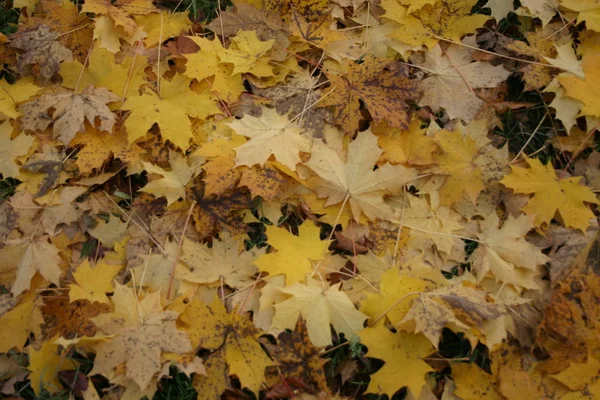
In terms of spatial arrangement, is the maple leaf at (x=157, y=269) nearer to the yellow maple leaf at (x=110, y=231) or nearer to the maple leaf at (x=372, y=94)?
the yellow maple leaf at (x=110, y=231)

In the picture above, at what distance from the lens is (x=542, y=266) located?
1769mm

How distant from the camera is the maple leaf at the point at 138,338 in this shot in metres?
1.52

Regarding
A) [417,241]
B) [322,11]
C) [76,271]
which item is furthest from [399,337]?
[322,11]

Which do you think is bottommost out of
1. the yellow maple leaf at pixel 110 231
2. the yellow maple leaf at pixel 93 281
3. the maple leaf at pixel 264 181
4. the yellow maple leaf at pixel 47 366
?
the yellow maple leaf at pixel 47 366

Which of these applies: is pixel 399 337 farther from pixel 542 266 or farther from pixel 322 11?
pixel 322 11

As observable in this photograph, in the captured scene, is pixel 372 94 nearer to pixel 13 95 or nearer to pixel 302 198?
pixel 302 198

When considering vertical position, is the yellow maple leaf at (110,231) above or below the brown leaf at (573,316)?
below

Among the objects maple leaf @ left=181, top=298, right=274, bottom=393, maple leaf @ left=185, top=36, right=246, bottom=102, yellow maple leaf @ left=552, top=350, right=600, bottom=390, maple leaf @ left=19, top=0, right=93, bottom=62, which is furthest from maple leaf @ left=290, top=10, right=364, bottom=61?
yellow maple leaf @ left=552, top=350, right=600, bottom=390

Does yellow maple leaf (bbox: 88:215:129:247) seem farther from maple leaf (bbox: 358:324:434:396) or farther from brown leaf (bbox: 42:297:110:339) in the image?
maple leaf (bbox: 358:324:434:396)

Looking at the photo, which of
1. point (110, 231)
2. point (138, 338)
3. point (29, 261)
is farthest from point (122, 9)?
point (138, 338)

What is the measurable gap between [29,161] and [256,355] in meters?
1.13

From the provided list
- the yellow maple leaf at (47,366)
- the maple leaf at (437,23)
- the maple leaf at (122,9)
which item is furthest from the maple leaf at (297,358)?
the maple leaf at (122,9)

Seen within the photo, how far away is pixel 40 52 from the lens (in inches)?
81.8

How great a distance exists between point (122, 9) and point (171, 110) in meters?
0.56
